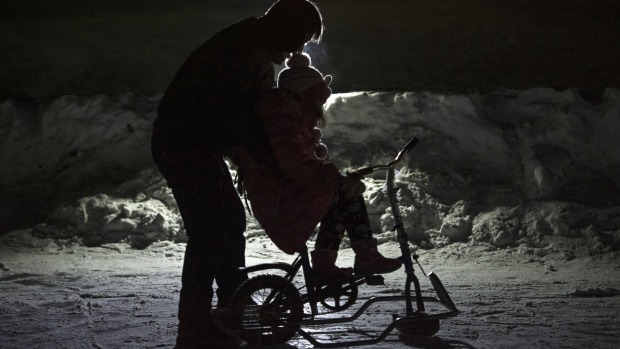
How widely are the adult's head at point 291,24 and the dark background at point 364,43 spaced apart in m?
4.78

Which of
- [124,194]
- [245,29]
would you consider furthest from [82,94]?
[245,29]

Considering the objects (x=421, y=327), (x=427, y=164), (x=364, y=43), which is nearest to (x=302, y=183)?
(x=421, y=327)

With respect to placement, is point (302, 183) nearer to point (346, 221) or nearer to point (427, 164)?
point (346, 221)

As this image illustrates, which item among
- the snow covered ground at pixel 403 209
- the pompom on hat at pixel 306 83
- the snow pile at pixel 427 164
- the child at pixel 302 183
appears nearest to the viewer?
the child at pixel 302 183

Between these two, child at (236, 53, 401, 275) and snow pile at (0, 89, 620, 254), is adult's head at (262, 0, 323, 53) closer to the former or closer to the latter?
child at (236, 53, 401, 275)

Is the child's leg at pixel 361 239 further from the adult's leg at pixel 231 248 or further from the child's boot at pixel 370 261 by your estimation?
the adult's leg at pixel 231 248

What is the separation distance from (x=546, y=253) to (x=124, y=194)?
3.86 metres

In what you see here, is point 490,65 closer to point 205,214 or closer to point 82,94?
point 82,94

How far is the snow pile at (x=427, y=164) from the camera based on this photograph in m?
6.53

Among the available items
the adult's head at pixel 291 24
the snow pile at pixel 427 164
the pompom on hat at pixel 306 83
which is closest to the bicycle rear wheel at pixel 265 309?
the pompom on hat at pixel 306 83

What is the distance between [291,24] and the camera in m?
3.32

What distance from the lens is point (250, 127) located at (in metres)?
3.33

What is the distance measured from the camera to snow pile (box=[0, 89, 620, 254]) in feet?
21.4

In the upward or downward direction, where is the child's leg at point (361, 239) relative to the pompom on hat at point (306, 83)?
downward
